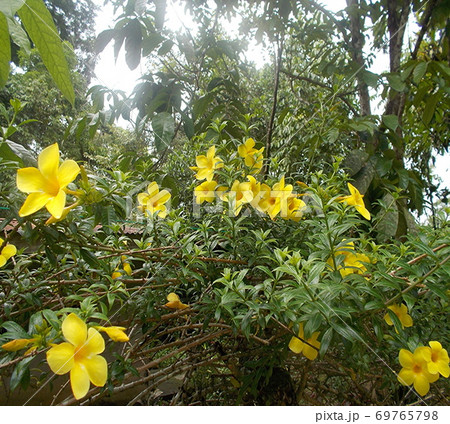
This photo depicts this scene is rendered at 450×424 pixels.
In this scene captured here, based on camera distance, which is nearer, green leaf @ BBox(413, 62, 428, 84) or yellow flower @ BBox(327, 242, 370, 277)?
yellow flower @ BBox(327, 242, 370, 277)

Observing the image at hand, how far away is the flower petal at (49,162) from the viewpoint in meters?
0.37

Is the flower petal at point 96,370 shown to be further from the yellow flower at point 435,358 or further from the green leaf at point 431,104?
the green leaf at point 431,104

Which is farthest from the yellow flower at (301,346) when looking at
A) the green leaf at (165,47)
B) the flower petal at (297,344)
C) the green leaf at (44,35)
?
the green leaf at (165,47)

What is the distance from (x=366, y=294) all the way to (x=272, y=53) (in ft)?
2.81

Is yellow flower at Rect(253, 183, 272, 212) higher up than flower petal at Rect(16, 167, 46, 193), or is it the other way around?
flower petal at Rect(16, 167, 46, 193)

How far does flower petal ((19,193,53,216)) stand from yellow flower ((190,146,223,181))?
29 centimetres

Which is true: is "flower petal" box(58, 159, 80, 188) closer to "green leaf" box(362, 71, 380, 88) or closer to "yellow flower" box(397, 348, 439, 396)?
"yellow flower" box(397, 348, 439, 396)

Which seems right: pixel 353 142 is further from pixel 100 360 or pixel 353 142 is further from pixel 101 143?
pixel 100 360

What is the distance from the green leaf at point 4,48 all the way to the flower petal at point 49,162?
0.40ft

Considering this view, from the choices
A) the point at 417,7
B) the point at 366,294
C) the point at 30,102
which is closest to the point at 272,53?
the point at 417,7

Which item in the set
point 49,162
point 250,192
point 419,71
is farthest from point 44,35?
point 419,71

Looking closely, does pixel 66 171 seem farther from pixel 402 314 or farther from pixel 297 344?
pixel 402 314

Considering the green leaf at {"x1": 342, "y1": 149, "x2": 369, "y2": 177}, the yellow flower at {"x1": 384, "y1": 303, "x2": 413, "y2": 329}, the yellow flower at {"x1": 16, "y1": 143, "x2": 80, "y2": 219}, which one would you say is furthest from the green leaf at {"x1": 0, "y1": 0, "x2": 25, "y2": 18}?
the green leaf at {"x1": 342, "y1": 149, "x2": 369, "y2": 177}

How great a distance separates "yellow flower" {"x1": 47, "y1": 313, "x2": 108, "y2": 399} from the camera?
329 mm
